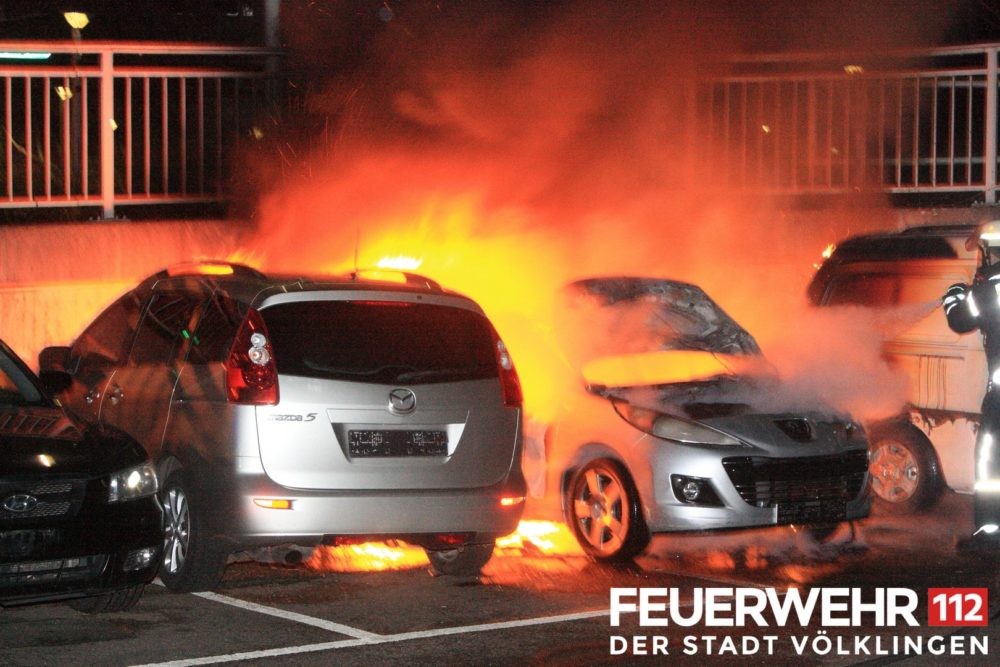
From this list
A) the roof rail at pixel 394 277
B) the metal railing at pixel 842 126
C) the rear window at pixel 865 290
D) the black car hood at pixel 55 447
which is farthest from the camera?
the metal railing at pixel 842 126

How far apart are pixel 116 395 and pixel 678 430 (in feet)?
10.1

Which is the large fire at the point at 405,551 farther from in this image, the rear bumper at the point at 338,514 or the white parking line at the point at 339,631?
the white parking line at the point at 339,631

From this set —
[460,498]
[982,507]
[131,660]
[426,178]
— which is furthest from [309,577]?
[426,178]

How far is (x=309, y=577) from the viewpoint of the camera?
8.85 m

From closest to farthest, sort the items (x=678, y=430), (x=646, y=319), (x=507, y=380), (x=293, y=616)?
1. (x=293, y=616)
2. (x=507, y=380)
3. (x=678, y=430)
4. (x=646, y=319)

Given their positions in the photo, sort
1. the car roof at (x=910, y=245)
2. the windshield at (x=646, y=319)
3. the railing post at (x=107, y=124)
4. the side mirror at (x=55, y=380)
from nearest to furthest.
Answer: the side mirror at (x=55, y=380)
the windshield at (x=646, y=319)
the car roof at (x=910, y=245)
the railing post at (x=107, y=124)

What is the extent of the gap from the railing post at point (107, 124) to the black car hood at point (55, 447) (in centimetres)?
509

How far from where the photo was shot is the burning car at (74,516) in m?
7.11

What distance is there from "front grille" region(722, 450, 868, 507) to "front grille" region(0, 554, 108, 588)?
3.54 meters

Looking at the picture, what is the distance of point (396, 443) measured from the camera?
26.5 ft

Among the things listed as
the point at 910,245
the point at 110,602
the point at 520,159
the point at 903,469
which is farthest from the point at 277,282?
the point at 520,159

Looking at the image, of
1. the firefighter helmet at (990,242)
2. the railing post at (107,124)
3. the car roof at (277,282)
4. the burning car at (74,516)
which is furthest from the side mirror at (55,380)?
the firefighter helmet at (990,242)

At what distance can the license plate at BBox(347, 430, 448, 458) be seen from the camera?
26.3 ft

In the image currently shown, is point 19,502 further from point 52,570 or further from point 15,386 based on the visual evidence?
point 15,386
